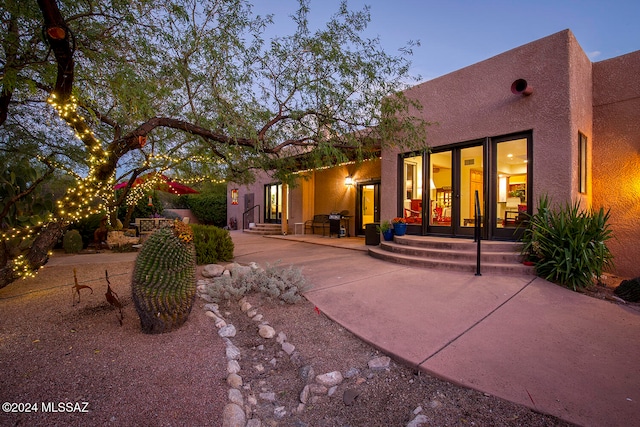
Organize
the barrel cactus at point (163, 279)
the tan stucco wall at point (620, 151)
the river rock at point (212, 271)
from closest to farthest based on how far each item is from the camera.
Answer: the barrel cactus at point (163, 279) < the river rock at point (212, 271) < the tan stucco wall at point (620, 151)

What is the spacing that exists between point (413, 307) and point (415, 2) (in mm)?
8121

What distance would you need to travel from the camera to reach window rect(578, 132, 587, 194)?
555 centimetres

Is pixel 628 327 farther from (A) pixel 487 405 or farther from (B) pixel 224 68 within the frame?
(B) pixel 224 68

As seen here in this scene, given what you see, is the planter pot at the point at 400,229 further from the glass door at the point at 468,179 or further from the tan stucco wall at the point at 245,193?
the tan stucco wall at the point at 245,193

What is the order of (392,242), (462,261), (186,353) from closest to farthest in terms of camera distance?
(186,353)
(462,261)
(392,242)

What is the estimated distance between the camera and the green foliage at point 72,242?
7.39m

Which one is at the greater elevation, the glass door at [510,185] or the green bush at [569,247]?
the glass door at [510,185]

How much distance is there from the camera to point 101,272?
5.16 m

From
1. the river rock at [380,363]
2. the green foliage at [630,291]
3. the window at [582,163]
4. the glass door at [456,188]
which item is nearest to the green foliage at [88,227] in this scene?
the river rock at [380,363]

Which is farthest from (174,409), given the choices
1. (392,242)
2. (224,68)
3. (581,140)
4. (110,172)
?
(581,140)

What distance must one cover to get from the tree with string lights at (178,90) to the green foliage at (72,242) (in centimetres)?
191

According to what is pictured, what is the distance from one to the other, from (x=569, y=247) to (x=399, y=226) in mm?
3325

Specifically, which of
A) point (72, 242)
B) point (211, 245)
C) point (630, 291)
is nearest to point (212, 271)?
point (211, 245)

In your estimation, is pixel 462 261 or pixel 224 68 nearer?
pixel 224 68
